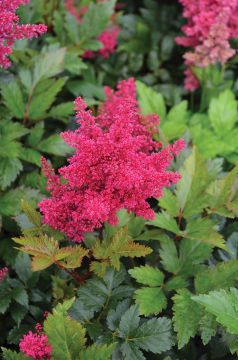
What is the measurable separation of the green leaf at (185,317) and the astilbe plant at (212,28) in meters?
1.47

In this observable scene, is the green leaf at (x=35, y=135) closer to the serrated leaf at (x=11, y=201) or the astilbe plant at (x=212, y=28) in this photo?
the serrated leaf at (x=11, y=201)

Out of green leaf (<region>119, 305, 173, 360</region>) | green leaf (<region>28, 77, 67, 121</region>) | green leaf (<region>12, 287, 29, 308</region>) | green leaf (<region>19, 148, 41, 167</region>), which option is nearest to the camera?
green leaf (<region>119, 305, 173, 360</region>)

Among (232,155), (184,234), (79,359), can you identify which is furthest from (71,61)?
(79,359)

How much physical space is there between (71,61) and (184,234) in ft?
4.34

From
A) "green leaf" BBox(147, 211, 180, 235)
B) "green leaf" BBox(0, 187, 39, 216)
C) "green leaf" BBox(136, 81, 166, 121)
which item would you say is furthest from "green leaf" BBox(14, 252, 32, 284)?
"green leaf" BBox(136, 81, 166, 121)

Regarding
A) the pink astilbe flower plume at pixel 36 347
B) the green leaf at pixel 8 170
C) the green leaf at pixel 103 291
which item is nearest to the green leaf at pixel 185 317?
the green leaf at pixel 103 291

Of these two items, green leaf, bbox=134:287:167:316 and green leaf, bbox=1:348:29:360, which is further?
green leaf, bbox=134:287:167:316

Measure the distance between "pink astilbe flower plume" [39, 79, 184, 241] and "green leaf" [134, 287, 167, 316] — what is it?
15.1 inches

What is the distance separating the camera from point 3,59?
1929 mm

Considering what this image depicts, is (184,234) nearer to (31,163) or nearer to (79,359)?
(79,359)

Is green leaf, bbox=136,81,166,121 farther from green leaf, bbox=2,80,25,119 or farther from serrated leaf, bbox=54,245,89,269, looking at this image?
serrated leaf, bbox=54,245,89,269

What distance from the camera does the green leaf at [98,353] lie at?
1.64m

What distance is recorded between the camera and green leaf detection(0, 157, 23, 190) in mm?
2396

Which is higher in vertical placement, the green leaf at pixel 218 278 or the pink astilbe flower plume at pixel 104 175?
the pink astilbe flower plume at pixel 104 175
